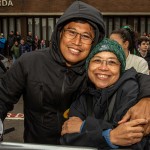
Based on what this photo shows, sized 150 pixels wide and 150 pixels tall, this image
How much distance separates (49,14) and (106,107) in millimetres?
21385

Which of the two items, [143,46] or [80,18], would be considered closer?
[80,18]

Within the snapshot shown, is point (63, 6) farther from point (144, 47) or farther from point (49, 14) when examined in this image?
point (144, 47)

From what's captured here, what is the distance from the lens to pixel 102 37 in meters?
2.33

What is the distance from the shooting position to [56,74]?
7.45 ft

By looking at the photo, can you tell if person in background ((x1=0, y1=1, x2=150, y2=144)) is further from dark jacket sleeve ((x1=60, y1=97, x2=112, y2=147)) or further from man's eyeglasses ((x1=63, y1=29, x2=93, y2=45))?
dark jacket sleeve ((x1=60, y1=97, x2=112, y2=147))

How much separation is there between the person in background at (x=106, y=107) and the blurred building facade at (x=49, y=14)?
20628 mm

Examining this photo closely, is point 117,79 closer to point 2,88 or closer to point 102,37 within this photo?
point 102,37

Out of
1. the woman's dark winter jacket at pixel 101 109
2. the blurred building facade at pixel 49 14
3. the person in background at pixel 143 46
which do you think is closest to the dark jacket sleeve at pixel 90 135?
the woman's dark winter jacket at pixel 101 109

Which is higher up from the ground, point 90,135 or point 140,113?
point 140,113

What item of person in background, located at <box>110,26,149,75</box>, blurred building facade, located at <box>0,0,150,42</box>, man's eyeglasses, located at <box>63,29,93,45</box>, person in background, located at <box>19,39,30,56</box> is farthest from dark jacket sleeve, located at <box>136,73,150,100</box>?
blurred building facade, located at <box>0,0,150,42</box>

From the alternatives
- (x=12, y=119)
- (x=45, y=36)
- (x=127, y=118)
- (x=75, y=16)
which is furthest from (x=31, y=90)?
(x=45, y=36)

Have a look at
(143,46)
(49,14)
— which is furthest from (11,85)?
(49,14)

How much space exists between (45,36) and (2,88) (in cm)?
2221

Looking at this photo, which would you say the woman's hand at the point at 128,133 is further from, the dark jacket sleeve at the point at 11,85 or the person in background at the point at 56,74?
the dark jacket sleeve at the point at 11,85
